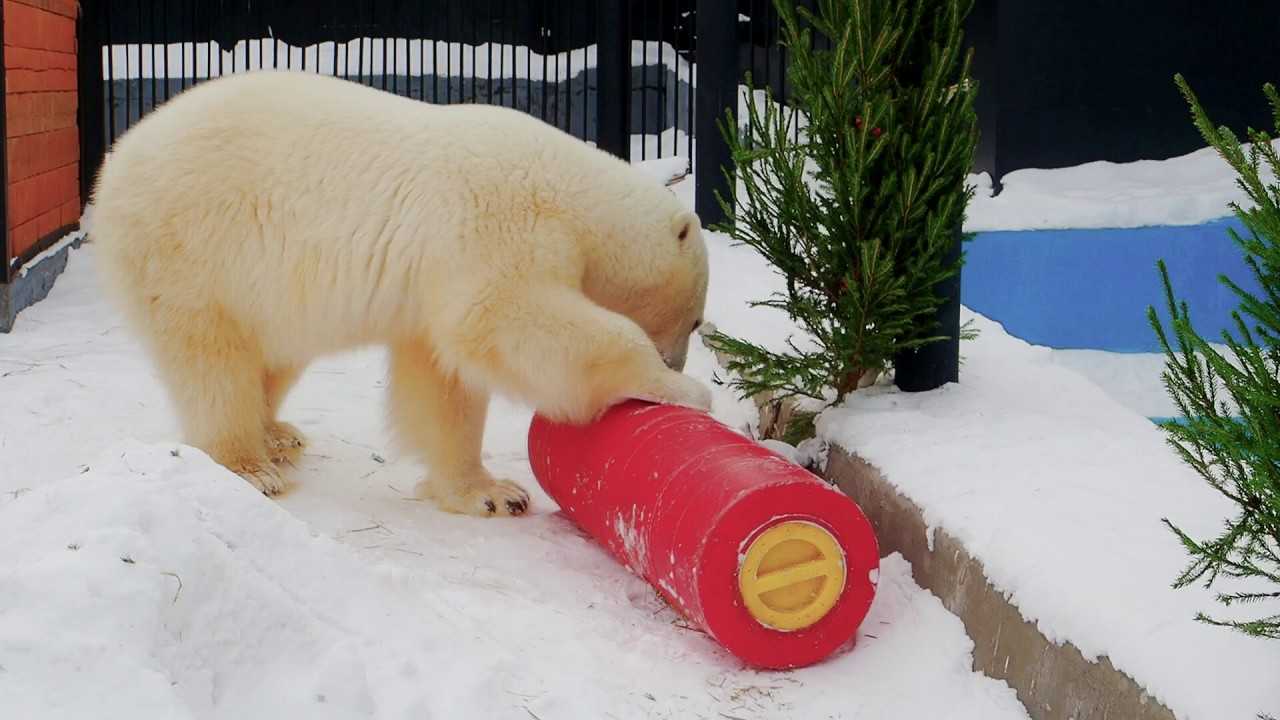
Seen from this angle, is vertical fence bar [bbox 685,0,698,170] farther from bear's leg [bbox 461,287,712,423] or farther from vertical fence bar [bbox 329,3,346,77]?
bear's leg [bbox 461,287,712,423]

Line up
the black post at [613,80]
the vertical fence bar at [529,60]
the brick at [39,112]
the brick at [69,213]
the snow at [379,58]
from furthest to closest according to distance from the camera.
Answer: the vertical fence bar at [529,60] < the snow at [379,58] < the black post at [613,80] < the brick at [69,213] < the brick at [39,112]

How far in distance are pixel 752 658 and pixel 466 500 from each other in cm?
169

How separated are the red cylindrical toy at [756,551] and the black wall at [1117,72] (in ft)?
26.0

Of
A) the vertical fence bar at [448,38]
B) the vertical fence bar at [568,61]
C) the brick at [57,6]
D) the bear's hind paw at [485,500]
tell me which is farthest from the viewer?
the vertical fence bar at [448,38]

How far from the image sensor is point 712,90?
9.23m

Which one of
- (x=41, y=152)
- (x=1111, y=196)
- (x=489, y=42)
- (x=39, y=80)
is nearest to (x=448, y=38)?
(x=489, y=42)

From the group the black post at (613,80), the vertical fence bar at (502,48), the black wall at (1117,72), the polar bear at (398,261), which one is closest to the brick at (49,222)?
the black post at (613,80)

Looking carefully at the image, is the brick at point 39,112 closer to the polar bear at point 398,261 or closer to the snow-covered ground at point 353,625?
the polar bear at point 398,261

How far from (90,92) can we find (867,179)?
329 inches

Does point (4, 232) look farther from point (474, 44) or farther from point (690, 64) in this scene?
point (690, 64)

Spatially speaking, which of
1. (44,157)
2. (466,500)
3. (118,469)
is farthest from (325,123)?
(44,157)

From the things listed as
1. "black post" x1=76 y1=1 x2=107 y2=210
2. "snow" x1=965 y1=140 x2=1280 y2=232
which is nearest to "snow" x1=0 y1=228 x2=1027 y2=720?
"snow" x1=965 y1=140 x2=1280 y2=232

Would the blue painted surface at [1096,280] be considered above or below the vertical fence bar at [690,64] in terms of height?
below

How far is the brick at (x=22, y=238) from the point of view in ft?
26.4
